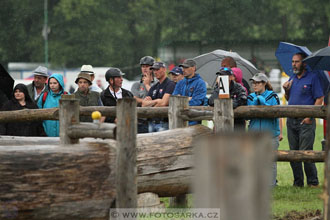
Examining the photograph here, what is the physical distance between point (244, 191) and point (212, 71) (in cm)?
944

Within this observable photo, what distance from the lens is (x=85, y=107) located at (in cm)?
904

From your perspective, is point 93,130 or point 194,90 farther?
point 194,90

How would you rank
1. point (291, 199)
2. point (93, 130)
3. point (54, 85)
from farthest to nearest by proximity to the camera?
1. point (54, 85)
2. point (291, 199)
3. point (93, 130)

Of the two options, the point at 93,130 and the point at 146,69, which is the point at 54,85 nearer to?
the point at 146,69

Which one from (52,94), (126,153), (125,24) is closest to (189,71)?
(52,94)

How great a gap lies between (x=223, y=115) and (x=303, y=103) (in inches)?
122

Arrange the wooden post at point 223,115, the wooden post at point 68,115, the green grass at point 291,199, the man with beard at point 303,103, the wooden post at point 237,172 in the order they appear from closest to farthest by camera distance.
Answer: the wooden post at point 237,172 → the wooden post at point 68,115 → the wooden post at point 223,115 → the green grass at point 291,199 → the man with beard at point 303,103

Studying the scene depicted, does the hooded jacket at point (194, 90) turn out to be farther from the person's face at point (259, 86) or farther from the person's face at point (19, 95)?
the person's face at point (19, 95)

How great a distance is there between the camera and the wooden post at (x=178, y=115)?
8102 millimetres

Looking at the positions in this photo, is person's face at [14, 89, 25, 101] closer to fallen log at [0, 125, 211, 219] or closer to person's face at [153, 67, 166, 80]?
person's face at [153, 67, 166, 80]

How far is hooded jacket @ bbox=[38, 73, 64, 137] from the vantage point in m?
9.73

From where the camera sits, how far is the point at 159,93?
33.6ft

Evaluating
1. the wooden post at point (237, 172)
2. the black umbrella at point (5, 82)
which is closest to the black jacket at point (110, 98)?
the black umbrella at point (5, 82)

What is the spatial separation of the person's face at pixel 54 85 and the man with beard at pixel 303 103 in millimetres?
3032
